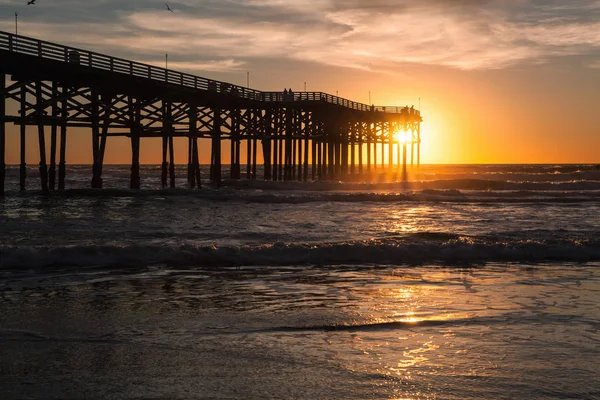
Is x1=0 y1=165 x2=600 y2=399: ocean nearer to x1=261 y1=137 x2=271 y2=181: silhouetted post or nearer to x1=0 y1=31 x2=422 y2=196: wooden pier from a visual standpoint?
x1=0 y1=31 x2=422 y2=196: wooden pier

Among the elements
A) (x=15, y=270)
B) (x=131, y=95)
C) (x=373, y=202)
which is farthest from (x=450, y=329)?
(x=131, y=95)

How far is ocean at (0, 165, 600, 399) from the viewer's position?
5.40 meters

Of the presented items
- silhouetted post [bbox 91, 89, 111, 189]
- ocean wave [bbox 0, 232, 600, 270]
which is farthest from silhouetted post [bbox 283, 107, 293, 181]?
ocean wave [bbox 0, 232, 600, 270]

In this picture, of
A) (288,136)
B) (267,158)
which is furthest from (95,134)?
(288,136)

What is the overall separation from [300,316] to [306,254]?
5157mm

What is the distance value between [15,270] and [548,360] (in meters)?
8.08

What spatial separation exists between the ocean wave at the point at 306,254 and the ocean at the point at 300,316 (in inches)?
1.5

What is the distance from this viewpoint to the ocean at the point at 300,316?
5.40 m

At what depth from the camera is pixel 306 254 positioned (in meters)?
12.8

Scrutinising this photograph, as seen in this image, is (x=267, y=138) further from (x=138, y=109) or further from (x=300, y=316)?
(x=300, y=316)

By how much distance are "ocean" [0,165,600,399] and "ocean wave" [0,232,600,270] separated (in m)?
0.04

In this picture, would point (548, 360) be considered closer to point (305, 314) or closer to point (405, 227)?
point (305, 314)

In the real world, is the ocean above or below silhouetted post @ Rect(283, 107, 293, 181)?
below

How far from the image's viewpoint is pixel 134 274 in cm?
1079
